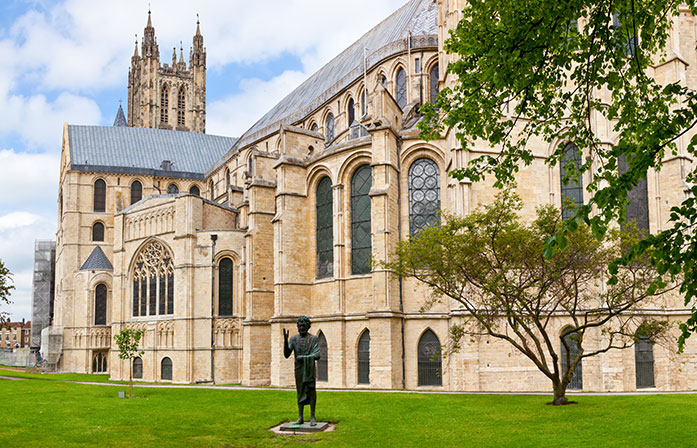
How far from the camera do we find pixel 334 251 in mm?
31891

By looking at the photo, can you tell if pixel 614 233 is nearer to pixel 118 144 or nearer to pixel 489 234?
pixel 489 234

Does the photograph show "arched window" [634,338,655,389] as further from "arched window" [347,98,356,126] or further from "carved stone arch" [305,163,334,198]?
"arched window" [347,98,356,126]

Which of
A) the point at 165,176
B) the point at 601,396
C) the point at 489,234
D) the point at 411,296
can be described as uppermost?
the point at 165,176

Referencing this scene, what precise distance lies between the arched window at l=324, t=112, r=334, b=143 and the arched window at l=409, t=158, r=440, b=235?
12.6 meters

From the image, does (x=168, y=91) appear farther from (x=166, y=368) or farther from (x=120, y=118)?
(x=166, y=368)

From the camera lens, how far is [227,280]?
41219 mm

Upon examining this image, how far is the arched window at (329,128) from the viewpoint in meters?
42.6

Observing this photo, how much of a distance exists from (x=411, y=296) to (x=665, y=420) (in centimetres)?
1465

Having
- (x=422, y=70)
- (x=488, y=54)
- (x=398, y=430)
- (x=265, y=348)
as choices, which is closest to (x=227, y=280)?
(x=265, y=348)

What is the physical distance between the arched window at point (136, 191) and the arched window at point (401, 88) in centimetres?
3225

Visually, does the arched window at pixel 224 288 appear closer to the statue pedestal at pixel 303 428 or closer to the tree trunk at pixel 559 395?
the tree trunk at pixel 559 395

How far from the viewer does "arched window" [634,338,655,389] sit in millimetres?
26875

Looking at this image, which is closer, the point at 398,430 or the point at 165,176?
the point at 398,430

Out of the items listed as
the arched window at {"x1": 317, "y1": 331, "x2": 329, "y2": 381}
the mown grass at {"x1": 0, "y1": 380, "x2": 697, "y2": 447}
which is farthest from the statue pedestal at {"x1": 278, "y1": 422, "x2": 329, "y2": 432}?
the arched window at {"x1": 317, "y1": 331, "x2": 329, "y2": 381}
